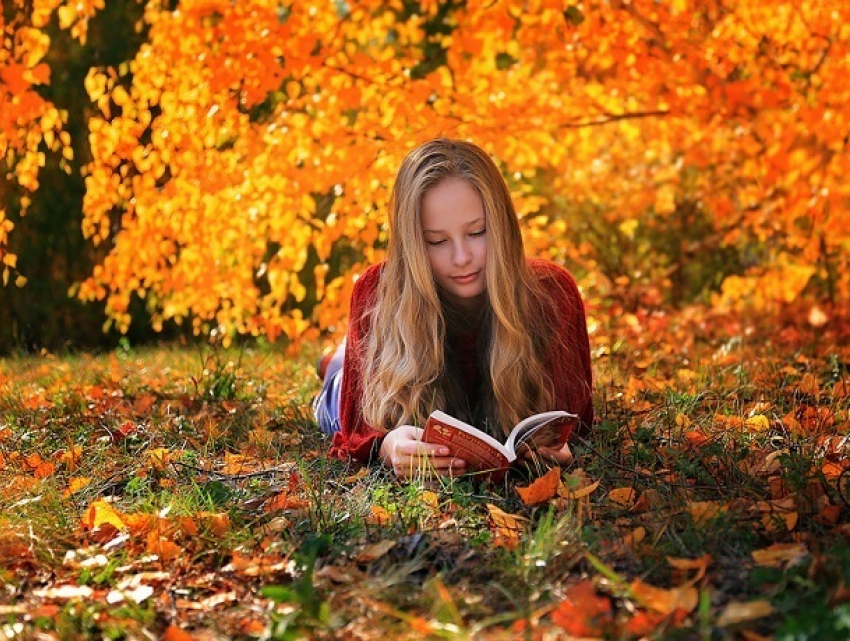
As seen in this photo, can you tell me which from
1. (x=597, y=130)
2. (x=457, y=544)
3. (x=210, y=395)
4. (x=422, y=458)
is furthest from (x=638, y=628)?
(x=597, y=130)

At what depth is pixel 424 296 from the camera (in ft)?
10.0

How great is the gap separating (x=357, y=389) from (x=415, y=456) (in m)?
0.52

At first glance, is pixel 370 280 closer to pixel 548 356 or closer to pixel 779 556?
pixel 548 356

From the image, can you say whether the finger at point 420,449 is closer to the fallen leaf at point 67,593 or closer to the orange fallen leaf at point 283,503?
the orange fallen leaf at point 283,503

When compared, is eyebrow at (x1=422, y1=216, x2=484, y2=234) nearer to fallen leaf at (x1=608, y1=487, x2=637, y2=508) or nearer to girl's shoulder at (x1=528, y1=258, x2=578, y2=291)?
girl's shoulder at (x1=528, y1=258, x2=578, y2=291)

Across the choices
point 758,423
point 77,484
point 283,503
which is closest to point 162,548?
point 283,503

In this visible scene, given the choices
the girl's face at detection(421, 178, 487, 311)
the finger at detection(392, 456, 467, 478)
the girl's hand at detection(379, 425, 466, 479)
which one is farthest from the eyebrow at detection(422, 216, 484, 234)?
the finger at detection(392, 456, 467, 478)

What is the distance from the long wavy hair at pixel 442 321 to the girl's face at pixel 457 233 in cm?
2

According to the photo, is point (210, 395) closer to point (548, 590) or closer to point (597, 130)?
point (548, 590)

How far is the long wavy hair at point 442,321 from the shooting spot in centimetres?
299

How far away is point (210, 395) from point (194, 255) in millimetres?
1298

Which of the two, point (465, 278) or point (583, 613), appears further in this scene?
point (465, 278)

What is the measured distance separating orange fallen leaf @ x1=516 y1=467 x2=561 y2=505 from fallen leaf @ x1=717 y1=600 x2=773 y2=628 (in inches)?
31.6

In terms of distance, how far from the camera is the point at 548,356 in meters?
3.16
